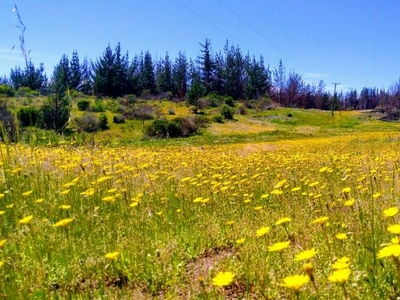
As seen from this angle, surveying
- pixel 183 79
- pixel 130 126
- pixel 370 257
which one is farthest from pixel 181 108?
pixel 370 257

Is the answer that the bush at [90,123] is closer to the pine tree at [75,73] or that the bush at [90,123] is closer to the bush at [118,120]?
the bush at [118,120]

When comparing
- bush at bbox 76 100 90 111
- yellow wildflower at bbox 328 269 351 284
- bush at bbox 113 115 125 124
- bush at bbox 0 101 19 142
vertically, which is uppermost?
bush at bbox 76 100 90 111

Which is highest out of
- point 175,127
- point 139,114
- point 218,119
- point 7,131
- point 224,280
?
point 139,114

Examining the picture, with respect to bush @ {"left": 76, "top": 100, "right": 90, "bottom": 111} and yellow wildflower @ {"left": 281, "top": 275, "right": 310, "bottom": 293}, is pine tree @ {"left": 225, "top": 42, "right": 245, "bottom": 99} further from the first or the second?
yellow wildflower @ {"left": 281, "top": 275, "right": 310, "bottom": 293}

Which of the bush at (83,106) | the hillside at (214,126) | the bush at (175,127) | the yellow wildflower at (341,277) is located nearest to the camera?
the yellow wildflower at (341,277)

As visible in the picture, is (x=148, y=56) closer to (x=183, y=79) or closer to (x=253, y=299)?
(x=183, y=79)

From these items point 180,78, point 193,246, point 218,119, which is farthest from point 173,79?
point 193,246

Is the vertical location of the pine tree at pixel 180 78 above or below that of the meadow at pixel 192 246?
above

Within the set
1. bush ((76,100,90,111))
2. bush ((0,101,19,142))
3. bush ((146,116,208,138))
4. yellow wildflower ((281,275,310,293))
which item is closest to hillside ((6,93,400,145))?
bush ((76,100,90,111))

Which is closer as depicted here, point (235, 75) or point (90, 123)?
point (90, 123)

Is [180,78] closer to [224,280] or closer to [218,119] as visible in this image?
[218,119]

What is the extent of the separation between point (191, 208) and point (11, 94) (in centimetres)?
4396

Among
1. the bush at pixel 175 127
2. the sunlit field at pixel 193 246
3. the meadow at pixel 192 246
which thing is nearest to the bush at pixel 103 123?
the bush at pixel 175 127

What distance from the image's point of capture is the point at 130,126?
106ft
